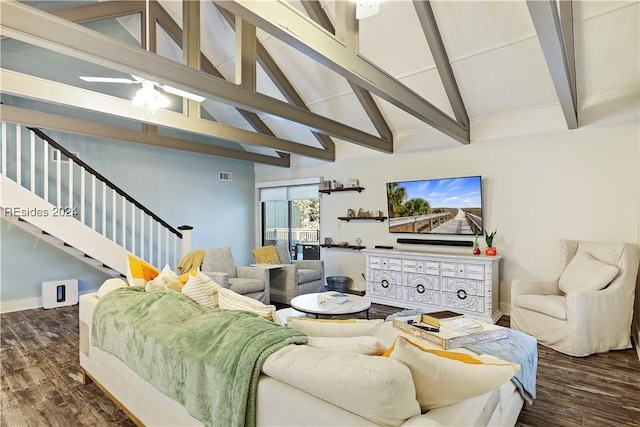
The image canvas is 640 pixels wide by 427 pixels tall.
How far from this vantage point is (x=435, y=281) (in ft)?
15.8

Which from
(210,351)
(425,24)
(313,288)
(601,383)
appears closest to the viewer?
(210,351)

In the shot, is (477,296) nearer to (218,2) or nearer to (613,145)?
(613,145)

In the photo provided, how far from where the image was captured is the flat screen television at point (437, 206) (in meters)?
4.91

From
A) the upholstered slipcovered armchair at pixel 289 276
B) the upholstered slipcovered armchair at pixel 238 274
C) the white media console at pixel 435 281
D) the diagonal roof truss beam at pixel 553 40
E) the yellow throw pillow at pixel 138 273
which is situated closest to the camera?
the diagonal roof truss beam at pixel 553 40

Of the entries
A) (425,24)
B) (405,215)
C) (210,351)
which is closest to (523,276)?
(405,215)

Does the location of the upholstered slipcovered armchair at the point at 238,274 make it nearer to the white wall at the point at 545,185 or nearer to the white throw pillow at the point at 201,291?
the white throw pillow at the point at 201,291

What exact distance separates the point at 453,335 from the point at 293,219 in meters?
5.39

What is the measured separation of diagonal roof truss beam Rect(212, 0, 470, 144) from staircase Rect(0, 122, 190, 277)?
11.4ft

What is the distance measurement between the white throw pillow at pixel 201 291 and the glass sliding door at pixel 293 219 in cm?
470

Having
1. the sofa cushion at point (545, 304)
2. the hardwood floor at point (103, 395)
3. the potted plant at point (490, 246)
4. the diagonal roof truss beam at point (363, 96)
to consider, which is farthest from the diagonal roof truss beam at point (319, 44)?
the hardwood floor at point (103, 395)

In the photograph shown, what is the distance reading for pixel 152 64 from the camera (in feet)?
9.29

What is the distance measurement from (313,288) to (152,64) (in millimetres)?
3799

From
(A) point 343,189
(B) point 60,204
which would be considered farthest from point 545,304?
(B) point 60,204

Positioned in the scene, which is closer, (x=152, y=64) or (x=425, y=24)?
(x=152, y=64)
